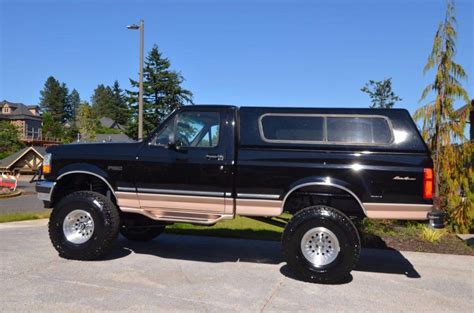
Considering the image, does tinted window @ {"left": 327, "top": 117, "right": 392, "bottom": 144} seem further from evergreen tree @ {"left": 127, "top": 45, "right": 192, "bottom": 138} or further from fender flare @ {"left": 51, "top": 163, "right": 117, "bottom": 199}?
evergreen tree @ {"left": 127, "top": 45, "right": 192, "bottom": 138}

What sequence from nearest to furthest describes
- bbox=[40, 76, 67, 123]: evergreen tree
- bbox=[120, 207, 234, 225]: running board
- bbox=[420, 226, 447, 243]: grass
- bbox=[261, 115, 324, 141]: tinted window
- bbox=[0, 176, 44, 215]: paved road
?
bbox=[261, 115, 324, 141]: tinted window < bbox=[120, 207, 234, 225]: running board < bbox=[420, 226, 447, 243]: grass < bbox=[0, 176, 44, 215]: paved road < bbox=[40, 76, 67, 123]: evergreen tree

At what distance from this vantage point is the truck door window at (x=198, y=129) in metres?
6.21

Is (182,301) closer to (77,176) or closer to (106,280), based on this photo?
(106,280)

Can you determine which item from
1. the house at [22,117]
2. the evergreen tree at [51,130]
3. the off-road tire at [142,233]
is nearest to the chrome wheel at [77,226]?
the off-road tire at [142,233]

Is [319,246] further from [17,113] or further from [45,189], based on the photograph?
[17,113]

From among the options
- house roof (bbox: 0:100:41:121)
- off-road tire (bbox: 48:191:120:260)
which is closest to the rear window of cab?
off-road tire (bbox: 48:191:120:260)

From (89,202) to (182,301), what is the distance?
2340 millimetres

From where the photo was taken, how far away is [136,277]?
5488 mm

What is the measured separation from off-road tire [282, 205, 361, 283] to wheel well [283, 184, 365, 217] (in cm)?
21

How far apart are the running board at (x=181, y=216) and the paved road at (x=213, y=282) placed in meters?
0.61

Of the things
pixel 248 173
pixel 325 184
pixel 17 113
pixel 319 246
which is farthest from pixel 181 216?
pixel 17 113

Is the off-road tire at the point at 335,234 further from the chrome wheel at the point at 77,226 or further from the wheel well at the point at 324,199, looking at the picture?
the chrome wheel at the point at 77,226

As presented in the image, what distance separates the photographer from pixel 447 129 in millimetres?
9930

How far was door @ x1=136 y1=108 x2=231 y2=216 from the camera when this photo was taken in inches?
238
